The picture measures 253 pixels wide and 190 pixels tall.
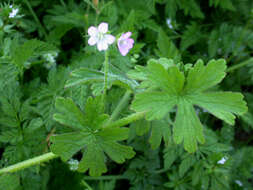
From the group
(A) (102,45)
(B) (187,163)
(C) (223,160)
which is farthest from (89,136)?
(C) (223,160)

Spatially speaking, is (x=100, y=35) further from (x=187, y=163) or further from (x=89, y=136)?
(x=187, y=163)

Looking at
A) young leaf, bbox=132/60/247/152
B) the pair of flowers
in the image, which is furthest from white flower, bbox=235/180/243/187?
the pair of flowers

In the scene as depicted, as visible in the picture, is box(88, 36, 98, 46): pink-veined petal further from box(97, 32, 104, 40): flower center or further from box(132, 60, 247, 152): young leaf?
box(132, 60, 247, 152): young leaf

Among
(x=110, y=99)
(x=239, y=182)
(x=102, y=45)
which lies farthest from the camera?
(x=239, y=182)

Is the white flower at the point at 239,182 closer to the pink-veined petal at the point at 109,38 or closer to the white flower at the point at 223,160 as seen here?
the white flower at the point at 223,160

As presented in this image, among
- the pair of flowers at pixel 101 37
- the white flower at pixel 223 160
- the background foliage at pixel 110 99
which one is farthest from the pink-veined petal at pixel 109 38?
the white flower at pixel 223 160

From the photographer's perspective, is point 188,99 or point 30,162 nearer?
point 188,99
